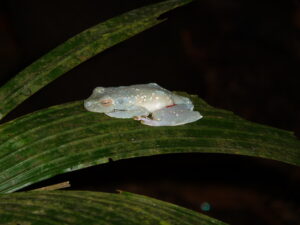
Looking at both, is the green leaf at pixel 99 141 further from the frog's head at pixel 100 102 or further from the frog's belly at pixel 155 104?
the frog's belly at pixel 155 104

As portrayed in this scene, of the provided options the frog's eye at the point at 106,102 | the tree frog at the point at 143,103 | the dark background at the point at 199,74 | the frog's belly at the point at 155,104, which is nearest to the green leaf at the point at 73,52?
Answer: the tree frog at the point at 143,103

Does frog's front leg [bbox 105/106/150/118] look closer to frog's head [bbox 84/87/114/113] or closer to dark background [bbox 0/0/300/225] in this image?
frog's head [bbox 84/87/114/113]

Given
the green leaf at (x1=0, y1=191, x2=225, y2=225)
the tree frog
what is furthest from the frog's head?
the green leaf at (x1=0, y1=191, x2=225, y2=225)

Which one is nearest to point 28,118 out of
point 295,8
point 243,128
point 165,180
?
point 243,128

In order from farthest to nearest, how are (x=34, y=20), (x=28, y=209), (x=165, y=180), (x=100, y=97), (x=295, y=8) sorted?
1. (x=295, y=8)
2. (x=34, y=20)
3. (x=165, y=180)
4. (x=100, y=97)
5. (x=28, y=209)

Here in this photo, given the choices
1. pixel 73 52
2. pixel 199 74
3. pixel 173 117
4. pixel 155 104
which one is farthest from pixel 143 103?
pixel 199 74

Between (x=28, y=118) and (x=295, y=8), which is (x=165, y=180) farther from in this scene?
(x=295, y=8)

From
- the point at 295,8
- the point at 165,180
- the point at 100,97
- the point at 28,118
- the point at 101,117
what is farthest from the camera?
the point at 295,8
